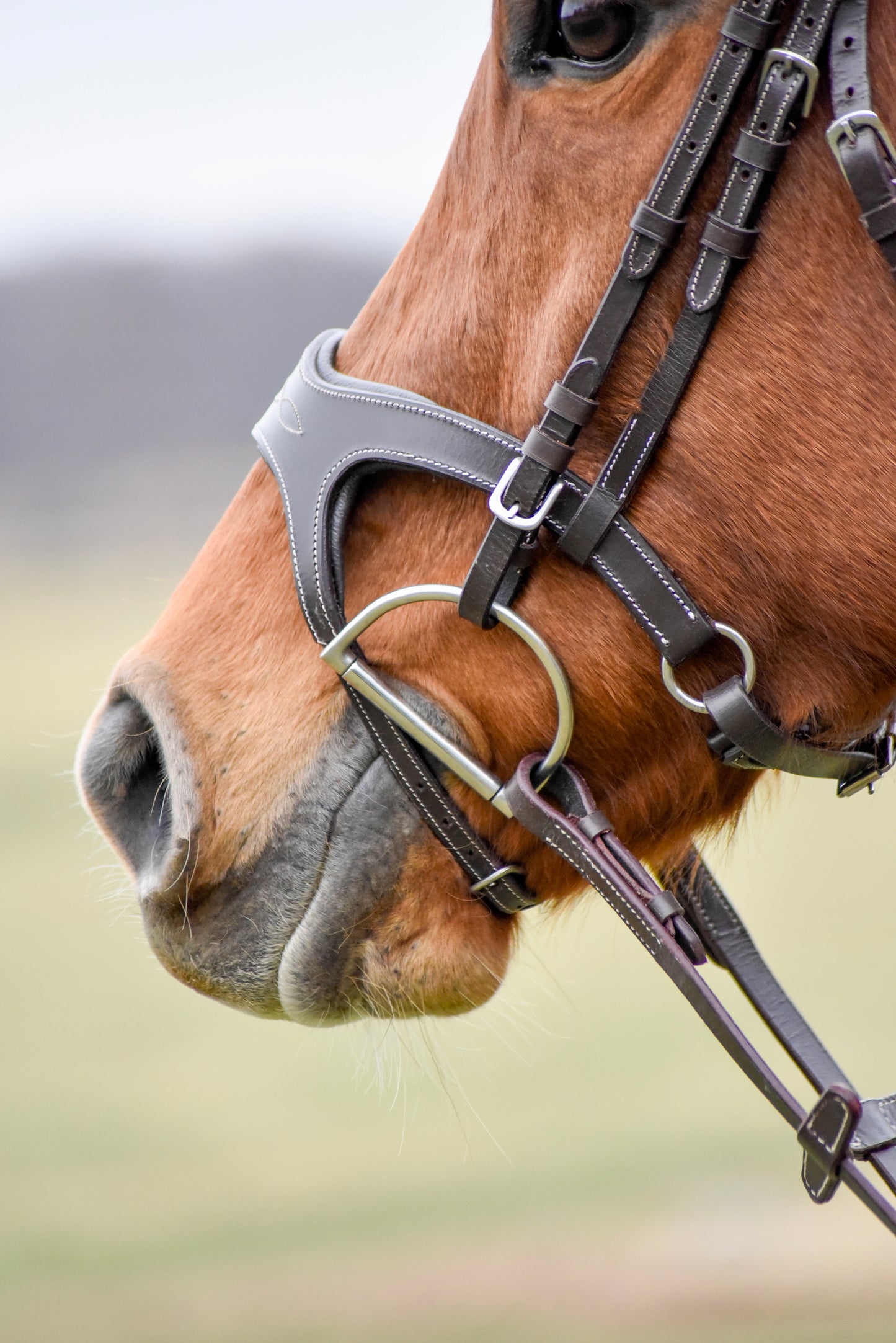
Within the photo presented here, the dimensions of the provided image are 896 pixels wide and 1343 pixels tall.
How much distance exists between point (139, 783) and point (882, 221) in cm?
82

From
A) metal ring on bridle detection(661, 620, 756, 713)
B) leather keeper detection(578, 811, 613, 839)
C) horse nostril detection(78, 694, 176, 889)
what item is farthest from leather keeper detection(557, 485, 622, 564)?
horse nostril detection(78, 694, 176, 889)

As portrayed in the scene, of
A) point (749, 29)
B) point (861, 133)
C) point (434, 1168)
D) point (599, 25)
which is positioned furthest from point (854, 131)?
Result: point (434, 1168)

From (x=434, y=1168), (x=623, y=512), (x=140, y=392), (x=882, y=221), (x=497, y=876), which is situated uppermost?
(x=882, y=221)

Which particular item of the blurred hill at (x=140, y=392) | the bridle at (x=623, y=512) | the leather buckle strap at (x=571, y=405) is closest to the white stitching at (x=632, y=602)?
the bridle at (x=623, y=512)

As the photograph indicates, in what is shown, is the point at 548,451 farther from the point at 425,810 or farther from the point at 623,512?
the point at 425,810

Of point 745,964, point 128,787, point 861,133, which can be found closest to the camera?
point 861,133

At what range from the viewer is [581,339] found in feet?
2.74

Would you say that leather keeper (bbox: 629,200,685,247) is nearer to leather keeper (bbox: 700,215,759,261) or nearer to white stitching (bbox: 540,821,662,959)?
leather keeper (bbox: 700,215,759,261)

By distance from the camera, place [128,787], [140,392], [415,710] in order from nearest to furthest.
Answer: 1. [415,710]
2. [128,787]
3. [140,392]

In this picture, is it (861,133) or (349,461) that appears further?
(349,461)

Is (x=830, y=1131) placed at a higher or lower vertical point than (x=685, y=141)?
lower

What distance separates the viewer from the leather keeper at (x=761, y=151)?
2.48 ft

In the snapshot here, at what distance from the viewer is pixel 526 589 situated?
888 millimetres

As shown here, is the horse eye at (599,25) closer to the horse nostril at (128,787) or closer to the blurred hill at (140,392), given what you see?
the horse nostril at (128,787)
